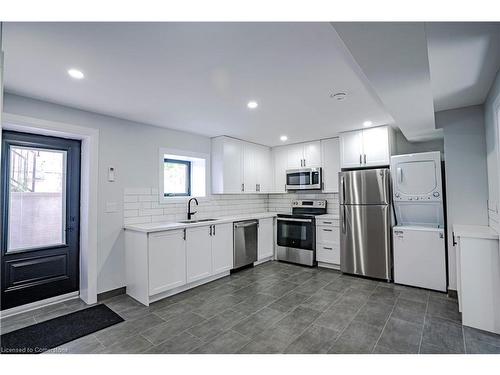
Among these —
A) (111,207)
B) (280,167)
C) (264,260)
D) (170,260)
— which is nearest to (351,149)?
(280,167)

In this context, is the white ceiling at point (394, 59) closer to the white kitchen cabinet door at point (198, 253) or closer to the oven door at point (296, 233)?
the oven door at point (296, 233)

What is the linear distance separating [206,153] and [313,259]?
2650 mm

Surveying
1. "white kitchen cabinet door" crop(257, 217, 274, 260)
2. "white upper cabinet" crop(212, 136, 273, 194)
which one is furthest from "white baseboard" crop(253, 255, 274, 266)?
"white upper cabinet" crop(212, 136, 273, 194)

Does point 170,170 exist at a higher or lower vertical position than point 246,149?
lower

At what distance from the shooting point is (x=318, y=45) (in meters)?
1.81

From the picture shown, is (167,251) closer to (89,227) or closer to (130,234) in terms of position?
(130,234)

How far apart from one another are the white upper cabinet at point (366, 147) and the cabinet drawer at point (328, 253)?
140 centimetres

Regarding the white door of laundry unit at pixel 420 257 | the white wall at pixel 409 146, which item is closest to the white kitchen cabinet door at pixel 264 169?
the white wall at pixel 409 146

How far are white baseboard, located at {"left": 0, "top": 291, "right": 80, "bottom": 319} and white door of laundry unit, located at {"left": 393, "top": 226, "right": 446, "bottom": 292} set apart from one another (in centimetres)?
431

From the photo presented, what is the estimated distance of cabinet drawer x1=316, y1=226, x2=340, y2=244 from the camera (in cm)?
433

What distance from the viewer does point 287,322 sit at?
8.47 ft

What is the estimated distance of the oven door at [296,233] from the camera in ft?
14.8

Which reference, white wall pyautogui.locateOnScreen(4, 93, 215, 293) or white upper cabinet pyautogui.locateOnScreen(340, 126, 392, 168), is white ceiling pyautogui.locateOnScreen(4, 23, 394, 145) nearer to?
white wall pyautogui.locateOnScreen(4, 93, 215, 293)

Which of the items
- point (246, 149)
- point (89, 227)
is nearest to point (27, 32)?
point (89, 227)
